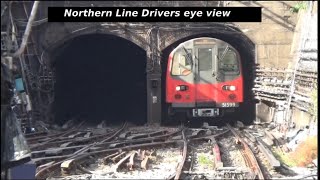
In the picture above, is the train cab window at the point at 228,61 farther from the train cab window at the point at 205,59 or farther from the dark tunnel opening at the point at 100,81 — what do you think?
the dark tunnel opening at the point at 100,81

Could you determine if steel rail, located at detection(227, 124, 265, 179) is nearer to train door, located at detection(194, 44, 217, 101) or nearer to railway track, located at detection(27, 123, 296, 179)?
railway track, located at detection(27, 123, 296, 179)

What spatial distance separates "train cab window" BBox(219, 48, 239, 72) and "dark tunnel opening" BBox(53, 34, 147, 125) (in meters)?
4.57

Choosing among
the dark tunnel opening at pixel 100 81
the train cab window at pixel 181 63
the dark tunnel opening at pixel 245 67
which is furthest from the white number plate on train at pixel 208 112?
the dark tunnel opening at pixel 100 81

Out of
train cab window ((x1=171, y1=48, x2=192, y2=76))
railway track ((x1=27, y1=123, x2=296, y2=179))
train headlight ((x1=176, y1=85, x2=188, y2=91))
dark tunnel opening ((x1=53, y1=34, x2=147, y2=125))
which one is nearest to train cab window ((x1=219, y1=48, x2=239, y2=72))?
train cab window ((x1=171, y1=48, x2=192, y2=76))

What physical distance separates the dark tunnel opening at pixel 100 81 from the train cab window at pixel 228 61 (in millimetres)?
4572

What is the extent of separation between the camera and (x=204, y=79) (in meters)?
14.5

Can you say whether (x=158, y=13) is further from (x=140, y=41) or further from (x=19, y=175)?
(x=19, y=175)

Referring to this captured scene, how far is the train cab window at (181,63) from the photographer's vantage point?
1459cm

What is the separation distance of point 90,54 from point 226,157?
12.4 meters

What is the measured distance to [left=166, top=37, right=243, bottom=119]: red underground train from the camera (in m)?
14.4

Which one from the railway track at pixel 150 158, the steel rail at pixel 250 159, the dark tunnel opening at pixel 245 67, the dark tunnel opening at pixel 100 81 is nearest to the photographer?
the steel rail at pixel 250 159

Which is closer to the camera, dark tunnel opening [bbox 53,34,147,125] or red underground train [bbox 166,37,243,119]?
red underground train [bbox 166,37,243,119]

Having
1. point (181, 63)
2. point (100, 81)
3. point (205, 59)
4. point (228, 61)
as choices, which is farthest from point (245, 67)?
point (100, 81)

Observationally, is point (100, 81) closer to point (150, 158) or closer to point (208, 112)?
point (208, 112)
